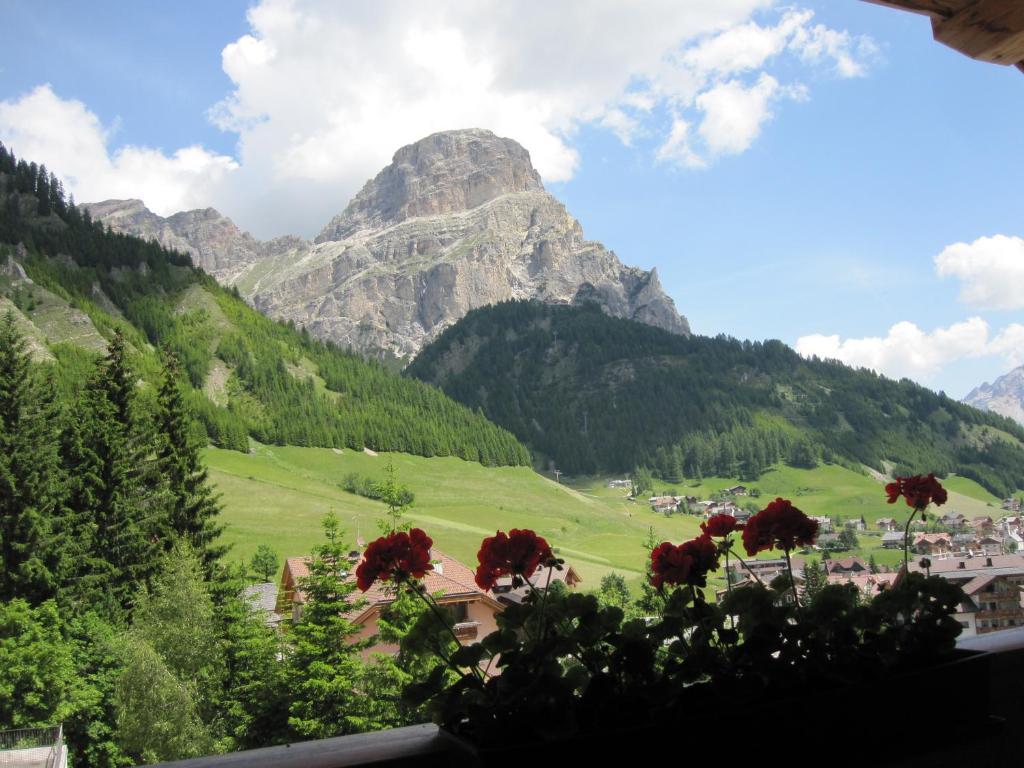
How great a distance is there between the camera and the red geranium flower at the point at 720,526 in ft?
6.42

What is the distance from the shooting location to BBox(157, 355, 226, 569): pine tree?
2909cm

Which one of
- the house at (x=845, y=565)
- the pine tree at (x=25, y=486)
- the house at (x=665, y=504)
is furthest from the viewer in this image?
the house at (x=665, y=504)

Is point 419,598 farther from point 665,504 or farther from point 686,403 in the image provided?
point 686,403

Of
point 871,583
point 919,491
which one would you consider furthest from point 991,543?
point 919,491

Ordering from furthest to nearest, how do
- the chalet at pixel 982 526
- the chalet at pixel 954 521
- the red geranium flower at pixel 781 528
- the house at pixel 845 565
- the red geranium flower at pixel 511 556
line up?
Answer: the chalet at pixel 954 521, the chalet at pixel 982 526, the house at pixel 845 565, the red geranium flower at pixel 781 528, the red geranium flower at pixel 511 556

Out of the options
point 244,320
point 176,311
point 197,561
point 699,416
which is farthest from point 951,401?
point 197,561

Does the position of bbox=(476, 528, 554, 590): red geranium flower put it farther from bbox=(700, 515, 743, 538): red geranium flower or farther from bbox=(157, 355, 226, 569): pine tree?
bbox=(157, 355, 226, 569): pine tree

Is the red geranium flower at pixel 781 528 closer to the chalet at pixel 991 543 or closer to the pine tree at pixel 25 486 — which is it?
the pine tree at pixel 25 486

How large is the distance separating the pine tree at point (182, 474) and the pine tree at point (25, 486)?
3.77 m

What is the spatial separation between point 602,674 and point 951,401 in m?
175

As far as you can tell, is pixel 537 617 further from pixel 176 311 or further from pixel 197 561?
pixel 176 311

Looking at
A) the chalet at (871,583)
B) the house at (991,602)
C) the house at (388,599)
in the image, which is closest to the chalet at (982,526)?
the house at (388,599)

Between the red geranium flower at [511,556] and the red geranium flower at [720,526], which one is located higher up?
the red geranium flower at [720,526]

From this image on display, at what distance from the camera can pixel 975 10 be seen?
1964 millimetres
